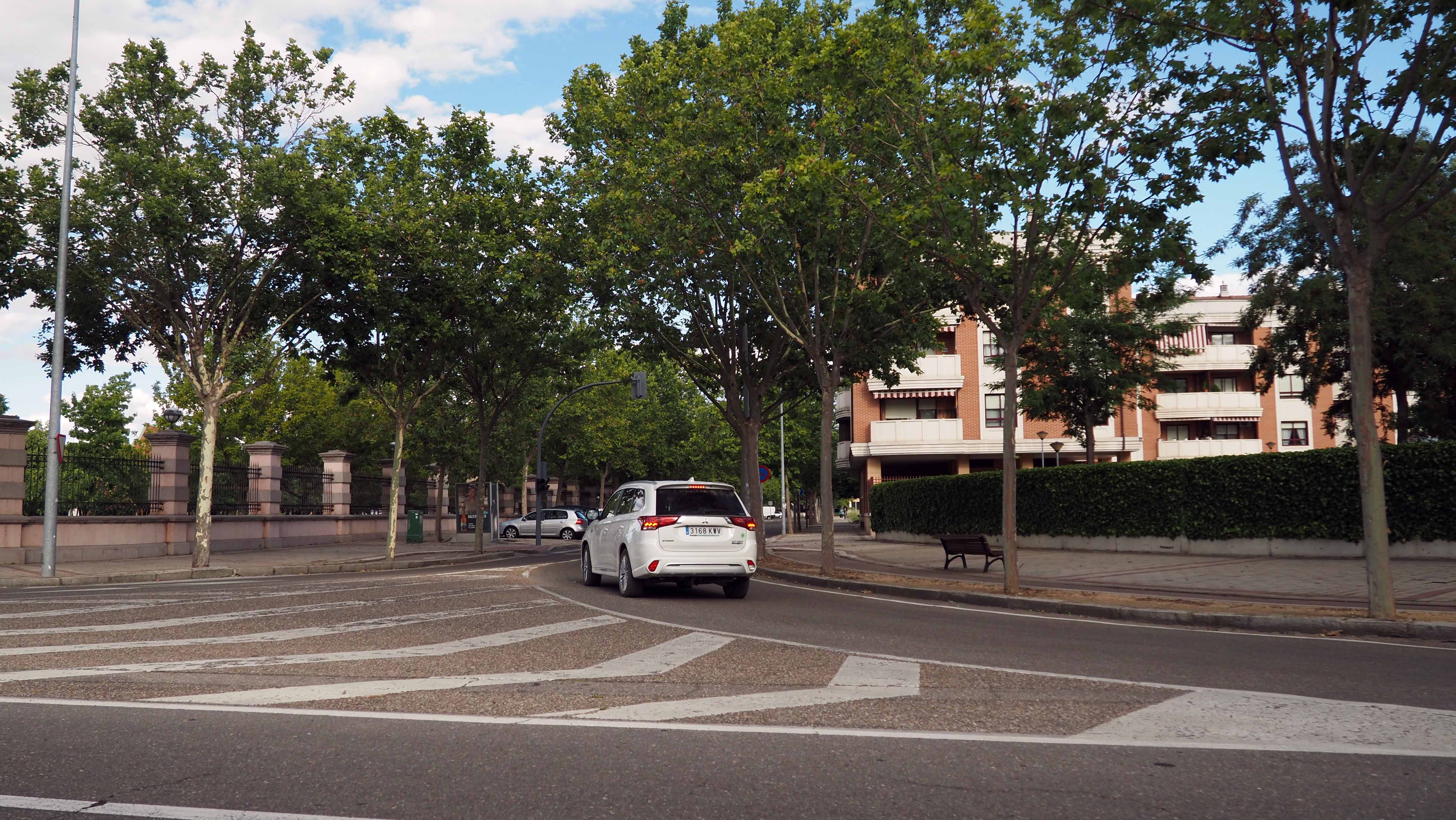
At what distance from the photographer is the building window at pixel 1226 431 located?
5209cm

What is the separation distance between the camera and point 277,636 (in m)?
9.29

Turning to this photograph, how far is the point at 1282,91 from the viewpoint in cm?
1167

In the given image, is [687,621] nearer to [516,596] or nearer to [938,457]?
[516,596]

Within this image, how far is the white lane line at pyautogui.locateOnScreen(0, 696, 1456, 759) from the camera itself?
16.0ft

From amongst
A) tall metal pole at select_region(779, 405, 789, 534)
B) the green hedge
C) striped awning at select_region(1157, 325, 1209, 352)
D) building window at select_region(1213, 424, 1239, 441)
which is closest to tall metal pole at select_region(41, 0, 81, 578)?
the green hedge

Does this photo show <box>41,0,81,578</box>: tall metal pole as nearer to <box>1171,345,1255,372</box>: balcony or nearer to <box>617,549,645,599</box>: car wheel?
<box>617,549,645,599</box>: car wheel

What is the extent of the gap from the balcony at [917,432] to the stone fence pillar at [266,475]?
27.6 metres

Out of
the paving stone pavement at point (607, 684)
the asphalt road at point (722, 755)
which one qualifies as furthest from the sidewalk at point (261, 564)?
the asphalt road at point (722, 755)

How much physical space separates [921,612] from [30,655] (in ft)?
29.9

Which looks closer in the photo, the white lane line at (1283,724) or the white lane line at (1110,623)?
the white lane line at (1283,724)

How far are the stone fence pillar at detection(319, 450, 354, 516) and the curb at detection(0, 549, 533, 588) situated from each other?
9658 mm

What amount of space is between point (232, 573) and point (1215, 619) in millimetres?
18356

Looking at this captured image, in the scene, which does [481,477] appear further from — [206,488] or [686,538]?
[686,538]

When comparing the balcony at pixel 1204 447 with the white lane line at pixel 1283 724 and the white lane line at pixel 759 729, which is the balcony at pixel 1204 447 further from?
the white lane line at pixel 759 729
